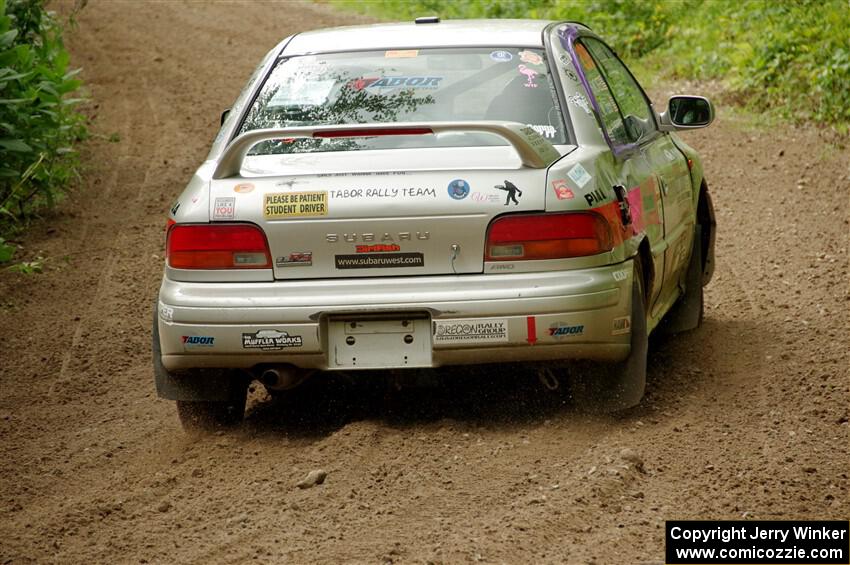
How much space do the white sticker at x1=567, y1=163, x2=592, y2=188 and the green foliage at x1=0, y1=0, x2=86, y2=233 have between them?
4.89 metres

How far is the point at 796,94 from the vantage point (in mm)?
13141

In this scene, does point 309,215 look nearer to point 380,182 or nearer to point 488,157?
point 380,182

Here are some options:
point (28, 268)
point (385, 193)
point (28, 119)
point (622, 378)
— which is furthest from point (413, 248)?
point (28, 119)

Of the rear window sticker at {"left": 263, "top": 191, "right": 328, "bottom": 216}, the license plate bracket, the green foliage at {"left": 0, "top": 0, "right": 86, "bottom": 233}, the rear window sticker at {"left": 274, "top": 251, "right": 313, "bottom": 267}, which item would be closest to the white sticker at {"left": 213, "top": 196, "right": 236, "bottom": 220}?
the rear window sticker at {"left": 263, "top": 191, "right": 328, "bottom": 216}

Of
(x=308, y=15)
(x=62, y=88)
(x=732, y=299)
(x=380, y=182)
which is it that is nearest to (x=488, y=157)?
(x=380, y=182)

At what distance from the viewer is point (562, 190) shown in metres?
4.98

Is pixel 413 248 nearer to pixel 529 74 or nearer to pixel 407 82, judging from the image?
pixel 407 82

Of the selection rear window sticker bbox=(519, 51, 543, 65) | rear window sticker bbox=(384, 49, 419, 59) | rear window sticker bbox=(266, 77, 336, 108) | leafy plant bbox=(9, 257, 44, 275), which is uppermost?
rear window sticker bbox=(384, 49, 419, 59)

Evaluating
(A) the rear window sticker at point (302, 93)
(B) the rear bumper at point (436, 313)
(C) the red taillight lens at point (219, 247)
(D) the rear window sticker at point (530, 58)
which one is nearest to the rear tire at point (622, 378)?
(B) the rear bumper at point (436, 313)

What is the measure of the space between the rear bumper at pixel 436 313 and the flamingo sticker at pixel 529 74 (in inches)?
38.1

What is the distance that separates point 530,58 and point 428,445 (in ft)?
5.72

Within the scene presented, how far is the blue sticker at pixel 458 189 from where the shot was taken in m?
4.96

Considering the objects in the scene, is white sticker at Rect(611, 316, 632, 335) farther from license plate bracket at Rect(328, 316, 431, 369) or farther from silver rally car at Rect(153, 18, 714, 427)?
license plate bracket at Rect(328, 316, 431, 369)

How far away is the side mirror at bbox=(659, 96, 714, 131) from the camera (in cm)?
642
